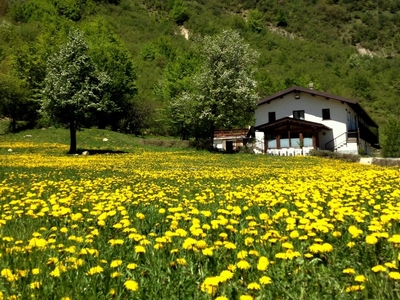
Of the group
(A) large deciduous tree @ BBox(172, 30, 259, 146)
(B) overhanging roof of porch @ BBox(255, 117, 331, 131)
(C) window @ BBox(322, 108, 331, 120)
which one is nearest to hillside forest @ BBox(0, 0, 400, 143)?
(A) large deciduous tree @ BBox(172, 30, 259, 146)

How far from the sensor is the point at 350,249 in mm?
4066

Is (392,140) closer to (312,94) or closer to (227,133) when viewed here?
(312,94)

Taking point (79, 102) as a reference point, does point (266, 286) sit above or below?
below

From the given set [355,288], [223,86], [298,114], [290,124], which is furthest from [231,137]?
[355,288]

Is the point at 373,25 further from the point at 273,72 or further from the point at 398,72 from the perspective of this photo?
the point at 273,72

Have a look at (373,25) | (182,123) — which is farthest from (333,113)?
(373,25)

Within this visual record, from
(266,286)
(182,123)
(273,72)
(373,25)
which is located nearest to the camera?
(266,286)

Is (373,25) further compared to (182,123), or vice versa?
(373,25)

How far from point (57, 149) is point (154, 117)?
2558 centimetres

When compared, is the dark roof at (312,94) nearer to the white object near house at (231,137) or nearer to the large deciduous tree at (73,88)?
the white object near house at (231,137)

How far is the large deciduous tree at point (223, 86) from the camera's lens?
120 ft

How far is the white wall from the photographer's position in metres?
46.2

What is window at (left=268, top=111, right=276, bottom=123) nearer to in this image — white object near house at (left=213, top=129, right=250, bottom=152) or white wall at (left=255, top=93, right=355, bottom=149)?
white wall at (left=255, top=93, right=355, bottom=149)

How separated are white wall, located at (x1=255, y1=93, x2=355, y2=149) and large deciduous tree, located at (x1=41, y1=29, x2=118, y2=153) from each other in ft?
82.2
